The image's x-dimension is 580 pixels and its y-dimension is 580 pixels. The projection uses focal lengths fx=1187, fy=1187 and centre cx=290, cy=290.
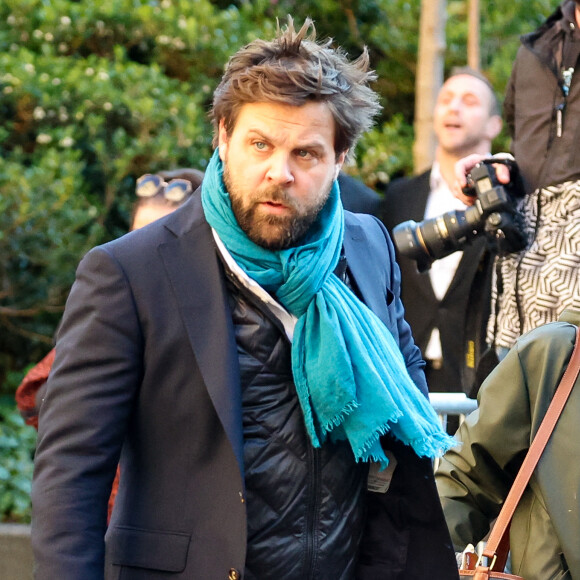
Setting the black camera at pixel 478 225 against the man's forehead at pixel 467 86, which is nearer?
the black camera at pixel 478 225

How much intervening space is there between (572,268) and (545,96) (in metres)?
0.69

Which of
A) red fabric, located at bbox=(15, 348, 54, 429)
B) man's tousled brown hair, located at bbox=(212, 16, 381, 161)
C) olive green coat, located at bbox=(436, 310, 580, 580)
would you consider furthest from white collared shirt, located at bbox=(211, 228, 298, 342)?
red fabric, located at bbox=(15, 348, 54, 429)

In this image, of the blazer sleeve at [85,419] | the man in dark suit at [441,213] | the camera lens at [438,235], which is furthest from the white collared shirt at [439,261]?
the blazer sleeve at [85,419]

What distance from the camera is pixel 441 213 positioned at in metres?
5.50

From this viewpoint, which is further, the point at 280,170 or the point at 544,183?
the point at 544,183

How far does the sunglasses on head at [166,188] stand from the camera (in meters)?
4.58

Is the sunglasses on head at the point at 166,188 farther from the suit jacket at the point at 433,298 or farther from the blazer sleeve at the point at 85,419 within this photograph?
the blazer sleeve at the point at 85,419

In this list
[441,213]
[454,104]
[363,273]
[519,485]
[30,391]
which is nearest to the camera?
[519,485]

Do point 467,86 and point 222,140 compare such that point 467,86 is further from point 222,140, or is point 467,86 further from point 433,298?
point 222,140

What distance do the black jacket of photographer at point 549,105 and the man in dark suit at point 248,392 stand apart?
1379 millimetres

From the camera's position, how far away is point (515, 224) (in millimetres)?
4016

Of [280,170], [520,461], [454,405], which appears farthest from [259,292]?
[454,405]

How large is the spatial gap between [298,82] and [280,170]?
0.68 feet

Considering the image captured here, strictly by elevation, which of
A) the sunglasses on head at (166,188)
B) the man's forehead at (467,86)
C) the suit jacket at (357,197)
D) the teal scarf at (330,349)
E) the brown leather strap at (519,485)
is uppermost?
the man's forehead at (467,86)
